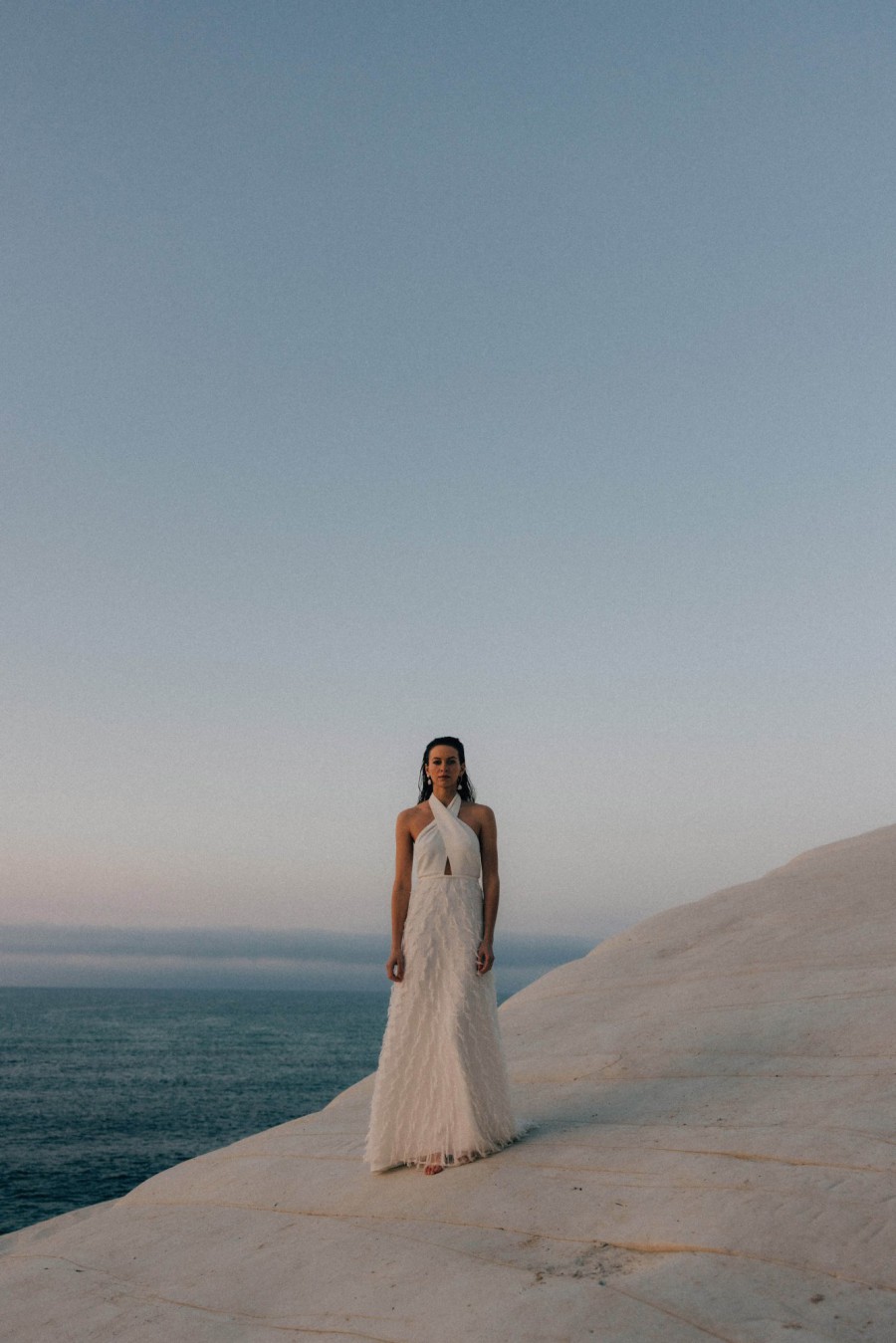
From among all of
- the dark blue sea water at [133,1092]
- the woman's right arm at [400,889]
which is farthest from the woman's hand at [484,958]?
the dark blue sea water at [133,1092]

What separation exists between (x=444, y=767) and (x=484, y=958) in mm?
1390

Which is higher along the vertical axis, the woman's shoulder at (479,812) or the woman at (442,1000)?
the woman's shoulder at (479,812)

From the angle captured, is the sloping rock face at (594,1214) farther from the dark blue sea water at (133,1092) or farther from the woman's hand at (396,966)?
the dark blue sea water at (133,1092)

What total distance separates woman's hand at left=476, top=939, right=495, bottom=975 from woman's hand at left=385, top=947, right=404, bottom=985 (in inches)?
22.1

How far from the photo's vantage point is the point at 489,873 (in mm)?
6953

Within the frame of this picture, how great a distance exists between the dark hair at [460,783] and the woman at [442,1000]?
3cm

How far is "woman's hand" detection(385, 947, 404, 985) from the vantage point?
6.75 meters

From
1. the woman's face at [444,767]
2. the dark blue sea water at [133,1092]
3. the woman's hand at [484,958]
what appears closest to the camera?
the woman's hand at [484,958]

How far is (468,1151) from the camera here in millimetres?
6426

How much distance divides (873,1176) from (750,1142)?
84 cm

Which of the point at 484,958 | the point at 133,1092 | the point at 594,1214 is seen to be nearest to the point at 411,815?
the point at 484,958

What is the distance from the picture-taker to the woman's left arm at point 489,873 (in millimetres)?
6746

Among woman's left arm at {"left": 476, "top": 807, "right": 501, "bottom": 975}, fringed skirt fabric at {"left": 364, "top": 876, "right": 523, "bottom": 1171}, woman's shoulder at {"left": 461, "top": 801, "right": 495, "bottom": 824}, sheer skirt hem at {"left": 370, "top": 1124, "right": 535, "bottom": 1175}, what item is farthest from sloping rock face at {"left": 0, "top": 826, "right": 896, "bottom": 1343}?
woman's shoulder at {"left": 461, "top": 801, "right": 495, "bottom": 824}

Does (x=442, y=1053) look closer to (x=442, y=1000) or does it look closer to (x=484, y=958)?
(x=442, y=1000)
